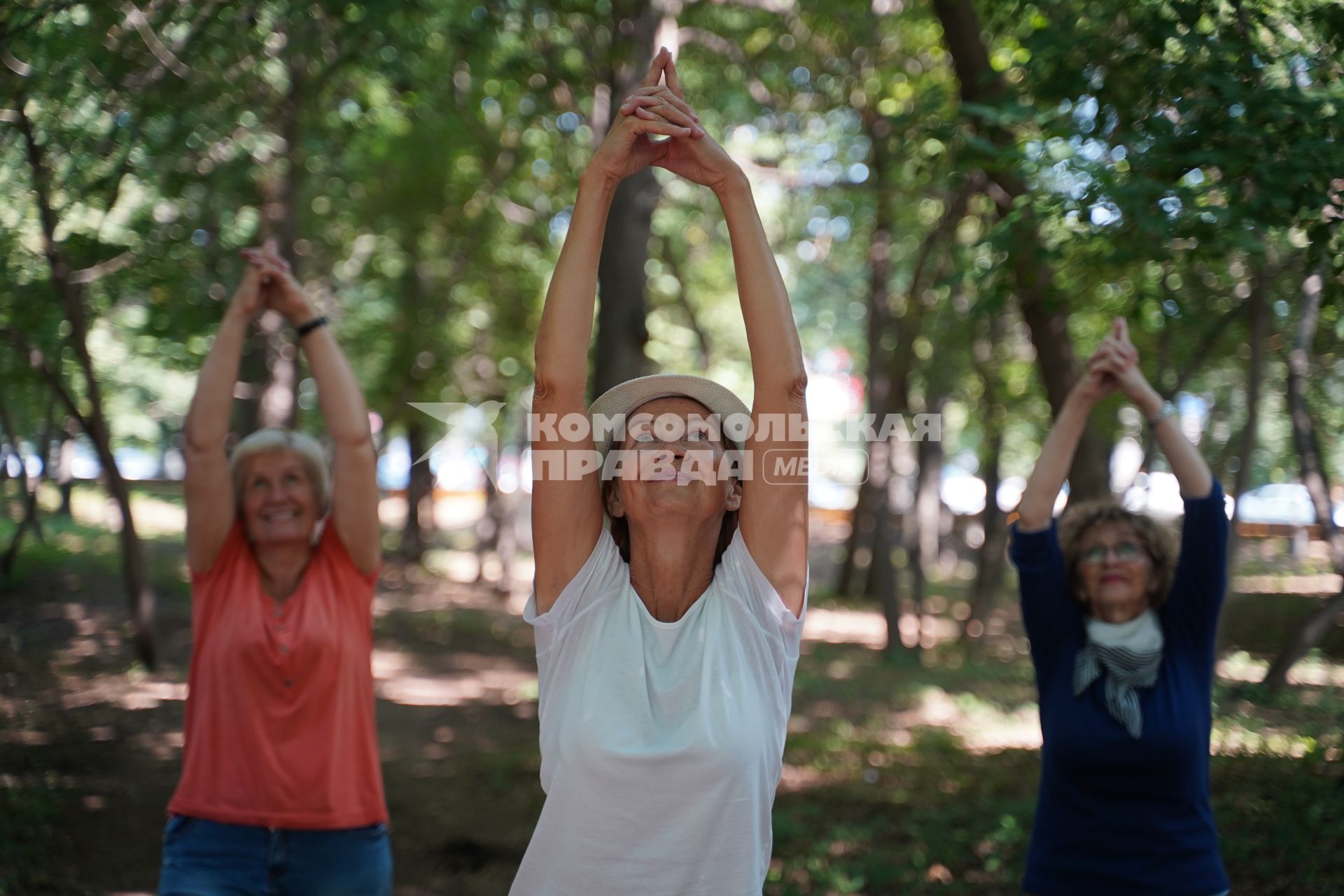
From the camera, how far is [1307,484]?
250 inches

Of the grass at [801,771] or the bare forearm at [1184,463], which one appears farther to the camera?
the grass at [801,771]

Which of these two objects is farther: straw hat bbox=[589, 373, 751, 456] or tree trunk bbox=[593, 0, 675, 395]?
tree trunk bbox=[593, 0, 675, 395]

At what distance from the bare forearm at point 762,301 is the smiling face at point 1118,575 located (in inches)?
58.6

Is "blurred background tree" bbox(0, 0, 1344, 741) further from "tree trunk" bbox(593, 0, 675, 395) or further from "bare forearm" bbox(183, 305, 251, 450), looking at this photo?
"bare forearm" bbox(183, 305, 251, 450)

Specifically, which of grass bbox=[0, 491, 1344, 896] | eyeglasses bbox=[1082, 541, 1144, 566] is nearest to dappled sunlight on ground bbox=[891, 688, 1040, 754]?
grass bbox=[0, 491, 1344, 896]

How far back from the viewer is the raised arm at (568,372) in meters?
2.24

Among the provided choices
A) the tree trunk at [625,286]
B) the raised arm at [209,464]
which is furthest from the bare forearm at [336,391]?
the tree trunk at [625,286]

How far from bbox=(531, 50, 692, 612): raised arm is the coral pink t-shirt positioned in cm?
94

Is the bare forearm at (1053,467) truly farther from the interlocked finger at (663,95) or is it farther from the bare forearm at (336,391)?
the bare forearm at (336,391)

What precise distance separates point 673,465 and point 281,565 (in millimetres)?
1387

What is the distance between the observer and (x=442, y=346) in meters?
15.4

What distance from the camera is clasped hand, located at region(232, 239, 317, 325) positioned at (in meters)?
3.05

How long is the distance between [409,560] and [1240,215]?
17522mm

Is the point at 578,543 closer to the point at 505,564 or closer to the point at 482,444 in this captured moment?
the point at 505,564
